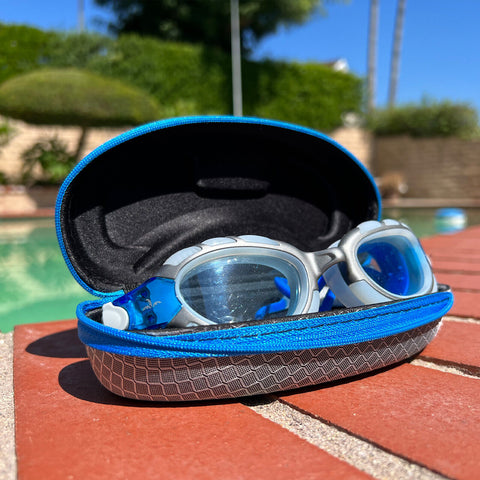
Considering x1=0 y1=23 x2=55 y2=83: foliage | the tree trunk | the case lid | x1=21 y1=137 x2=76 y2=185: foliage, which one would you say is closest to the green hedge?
x1=0 y1=23 x2=55 y2=83: foliage

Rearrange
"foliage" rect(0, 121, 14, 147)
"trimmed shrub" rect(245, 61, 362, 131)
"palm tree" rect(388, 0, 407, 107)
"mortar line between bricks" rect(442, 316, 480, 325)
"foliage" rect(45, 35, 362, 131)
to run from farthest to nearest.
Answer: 1. "palm tree" rect(388, 0, 407, 107)
2. "trimmed shrub" rect(245, 61, 362, 131)
3. "foliage" rect(45, 35, 362, 131)
4. "foliage" rect(0, 121, 14, 147)
5. "mortar line between bricks" rect(442, 316, 480, 325)

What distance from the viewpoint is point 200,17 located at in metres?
16.1

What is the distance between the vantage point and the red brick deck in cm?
74

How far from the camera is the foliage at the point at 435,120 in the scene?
647 inches

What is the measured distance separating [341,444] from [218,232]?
76 centimetres

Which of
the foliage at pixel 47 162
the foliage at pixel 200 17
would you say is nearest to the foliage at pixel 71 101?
the foliage at pixel 47 162

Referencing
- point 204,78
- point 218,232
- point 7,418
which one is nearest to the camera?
point 7,418

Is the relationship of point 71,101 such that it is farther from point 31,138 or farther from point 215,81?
point 215,81

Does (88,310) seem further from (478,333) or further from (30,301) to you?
(30,301)

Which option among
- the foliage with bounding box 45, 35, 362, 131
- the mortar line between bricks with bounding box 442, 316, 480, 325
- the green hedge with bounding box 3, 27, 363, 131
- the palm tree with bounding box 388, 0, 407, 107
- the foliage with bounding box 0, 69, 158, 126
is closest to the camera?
the mortar line between bricks with bounding box 442, 316, 480, 325

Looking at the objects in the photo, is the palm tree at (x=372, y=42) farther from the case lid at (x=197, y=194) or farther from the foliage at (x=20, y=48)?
the case lid at (x=197, y=194)

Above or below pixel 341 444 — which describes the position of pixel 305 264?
above

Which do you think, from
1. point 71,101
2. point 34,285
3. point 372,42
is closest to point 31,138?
point 71,101

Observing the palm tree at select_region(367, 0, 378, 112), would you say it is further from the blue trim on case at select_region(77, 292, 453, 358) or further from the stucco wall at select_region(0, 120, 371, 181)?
the blue trim on case at select_region(77, 292, 453, 358)
